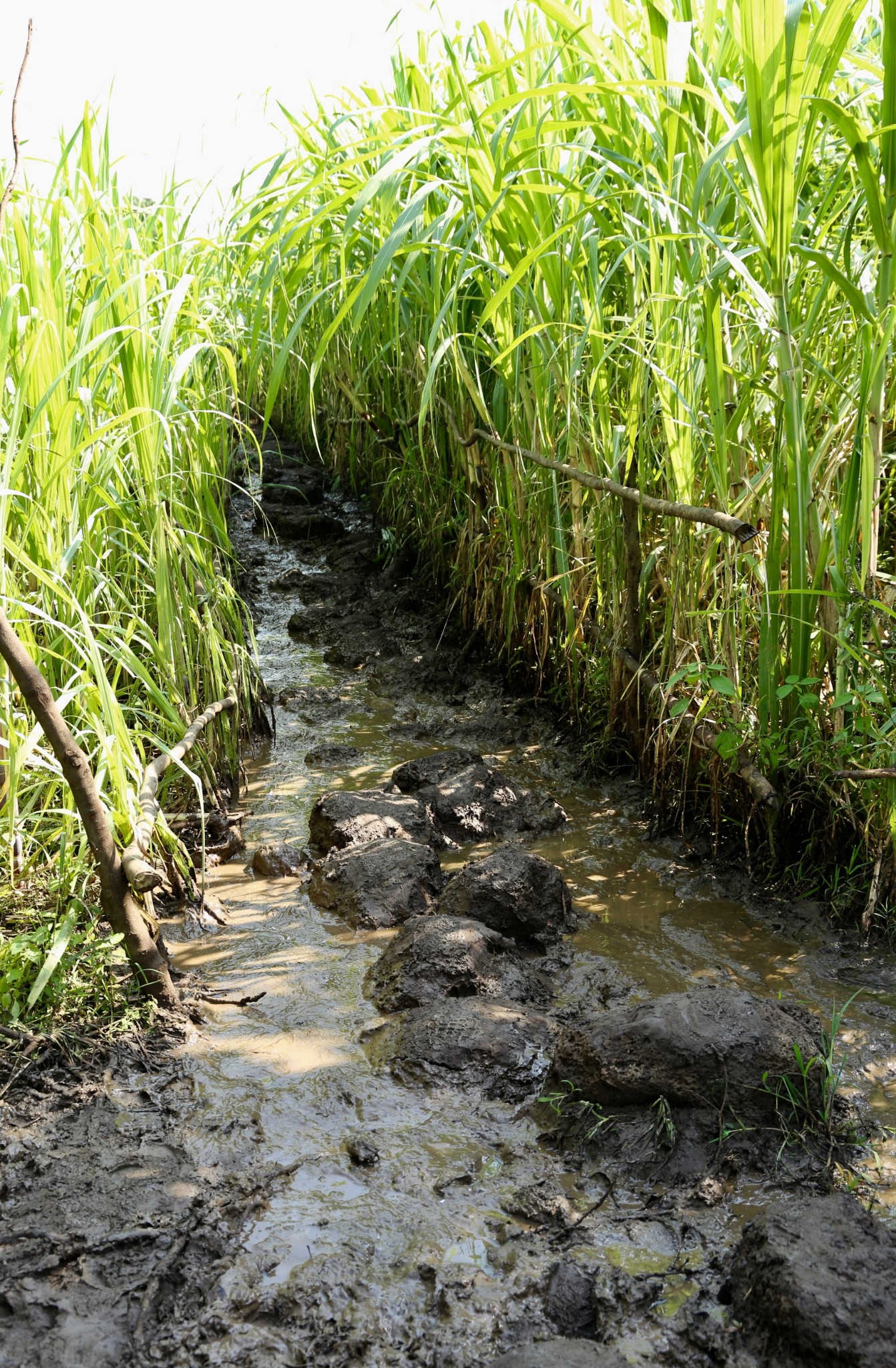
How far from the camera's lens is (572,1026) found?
67.6 inches

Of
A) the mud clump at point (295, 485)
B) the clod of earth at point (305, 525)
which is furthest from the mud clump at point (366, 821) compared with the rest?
the mud clump at point (295, 485)

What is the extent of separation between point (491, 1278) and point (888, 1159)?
0.62 metres

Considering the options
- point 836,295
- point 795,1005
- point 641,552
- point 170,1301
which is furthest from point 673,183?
point 170,1301

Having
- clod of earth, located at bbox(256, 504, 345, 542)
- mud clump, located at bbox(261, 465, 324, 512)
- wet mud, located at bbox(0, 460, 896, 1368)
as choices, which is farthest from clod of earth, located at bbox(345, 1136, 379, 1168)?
mud clump, located at bbox(261, 465, 324, 512)

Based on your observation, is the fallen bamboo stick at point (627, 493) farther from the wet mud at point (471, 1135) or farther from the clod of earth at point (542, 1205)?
the clod of earth at point (542, 1205)

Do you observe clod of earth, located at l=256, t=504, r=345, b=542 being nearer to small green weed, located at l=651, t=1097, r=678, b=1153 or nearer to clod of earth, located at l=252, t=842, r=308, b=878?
clod of earth, located at l=252, t=842, r=308, b=878

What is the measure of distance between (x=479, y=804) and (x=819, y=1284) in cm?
172

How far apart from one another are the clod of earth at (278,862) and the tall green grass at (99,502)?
0.94 feet

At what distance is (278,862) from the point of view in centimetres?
263

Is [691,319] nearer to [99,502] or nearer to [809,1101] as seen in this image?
[99,502]

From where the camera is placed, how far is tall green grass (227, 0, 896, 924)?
1.80 m

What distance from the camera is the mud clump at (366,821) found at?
262 centimetres

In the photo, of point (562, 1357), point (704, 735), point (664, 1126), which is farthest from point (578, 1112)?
point (704, 735)

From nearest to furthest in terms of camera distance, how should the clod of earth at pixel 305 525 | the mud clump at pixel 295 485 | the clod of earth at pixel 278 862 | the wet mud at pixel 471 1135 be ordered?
1. the wet mud at pixel 471 1135
2. the clod of earth at pixel 278 862
3. the clod of earth at pixel 305 525
4. the mud clump at pixel 295 485
